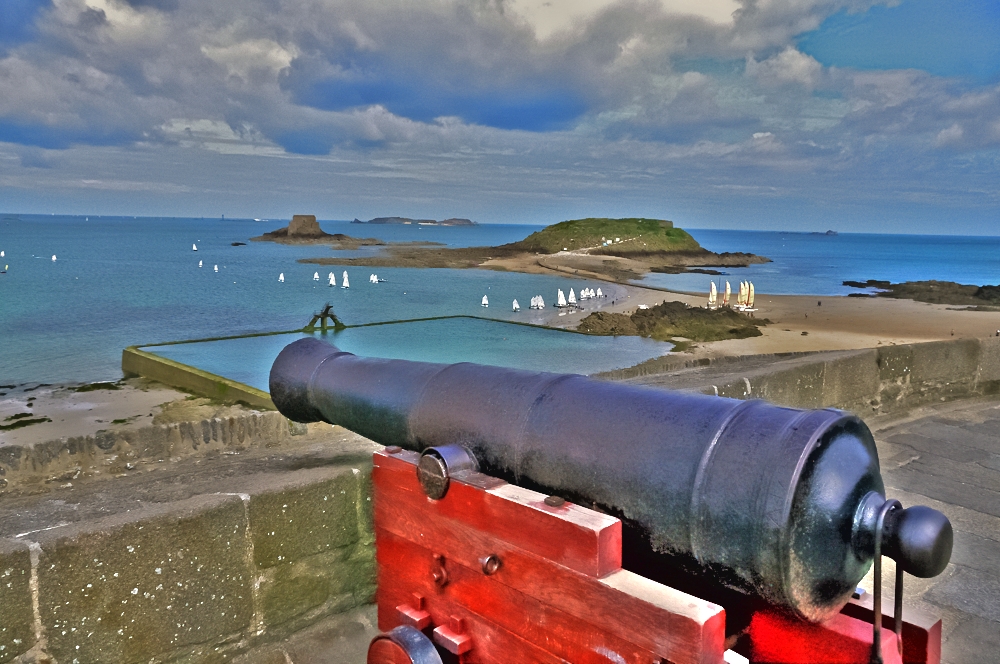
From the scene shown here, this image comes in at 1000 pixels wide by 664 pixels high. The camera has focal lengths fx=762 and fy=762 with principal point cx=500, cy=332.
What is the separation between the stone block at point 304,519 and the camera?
2275mm

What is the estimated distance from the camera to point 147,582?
2.05m

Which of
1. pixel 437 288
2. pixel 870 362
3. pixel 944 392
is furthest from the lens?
pixel 437 288

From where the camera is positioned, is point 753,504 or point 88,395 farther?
point 88,395

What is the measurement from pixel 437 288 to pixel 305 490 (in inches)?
1835

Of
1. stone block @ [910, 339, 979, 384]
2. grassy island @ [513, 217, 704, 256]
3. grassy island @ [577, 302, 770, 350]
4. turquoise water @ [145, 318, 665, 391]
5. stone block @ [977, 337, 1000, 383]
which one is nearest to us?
stone block @ [910, 339, 979, 384]

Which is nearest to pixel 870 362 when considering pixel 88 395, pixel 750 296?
pixel 88 395

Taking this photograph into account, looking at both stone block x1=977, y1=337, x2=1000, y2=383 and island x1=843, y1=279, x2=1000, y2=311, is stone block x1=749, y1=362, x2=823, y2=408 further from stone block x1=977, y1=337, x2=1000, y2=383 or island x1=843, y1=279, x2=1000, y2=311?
island x1=843, y1=279, x2=1000, y2=311

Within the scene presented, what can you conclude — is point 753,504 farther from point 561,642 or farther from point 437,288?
point 437,288

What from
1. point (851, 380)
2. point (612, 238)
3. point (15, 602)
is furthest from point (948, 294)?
point (612, 238)

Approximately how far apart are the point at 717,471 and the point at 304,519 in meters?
1.34

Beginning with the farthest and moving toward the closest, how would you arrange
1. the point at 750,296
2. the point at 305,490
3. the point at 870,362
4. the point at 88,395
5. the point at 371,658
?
1. the point at 750,296
2. the point at 88,395
3. the point at 870,362
4. the point at 305,490
5. the point at 371,658

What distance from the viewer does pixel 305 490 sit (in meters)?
2.34

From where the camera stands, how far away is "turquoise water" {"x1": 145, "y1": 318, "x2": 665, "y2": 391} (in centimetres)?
1239

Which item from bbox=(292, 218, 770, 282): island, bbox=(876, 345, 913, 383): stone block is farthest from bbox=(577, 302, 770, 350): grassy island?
bbox=(292, 218, 770, 282): island
